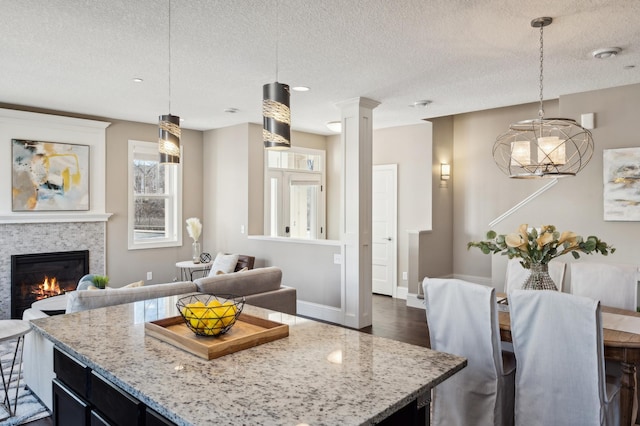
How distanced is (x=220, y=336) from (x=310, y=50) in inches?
98.4

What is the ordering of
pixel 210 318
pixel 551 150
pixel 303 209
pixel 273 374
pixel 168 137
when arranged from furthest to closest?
pixel 303 209 → pixel 551 150 → pixel 168 137 → pixel 210 318 → pixel 273 374

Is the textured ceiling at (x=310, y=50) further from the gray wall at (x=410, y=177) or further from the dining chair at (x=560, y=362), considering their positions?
the dining chair at (x=560, y=362)

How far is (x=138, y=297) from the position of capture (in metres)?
3.15

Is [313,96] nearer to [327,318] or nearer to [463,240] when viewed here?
[327,318]

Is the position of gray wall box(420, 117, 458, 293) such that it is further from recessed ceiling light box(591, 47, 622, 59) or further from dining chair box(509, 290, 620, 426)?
dining chair box(509, 290, 620, 426)

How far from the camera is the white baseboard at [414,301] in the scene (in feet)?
20.7

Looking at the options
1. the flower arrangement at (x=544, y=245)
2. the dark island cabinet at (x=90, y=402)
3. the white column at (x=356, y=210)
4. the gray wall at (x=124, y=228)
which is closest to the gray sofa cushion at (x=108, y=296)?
the dark island cabinet at (x=90, y=402)

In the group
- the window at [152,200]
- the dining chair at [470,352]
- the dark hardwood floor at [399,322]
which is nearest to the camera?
the dining chair at [470,352]

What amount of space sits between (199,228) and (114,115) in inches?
76.9

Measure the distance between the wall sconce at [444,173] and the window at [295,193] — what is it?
7.13ft

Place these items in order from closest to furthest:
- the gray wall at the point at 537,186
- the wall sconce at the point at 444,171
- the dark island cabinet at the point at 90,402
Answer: the dark island cabinet at the point at 90,402 → the gray wall at the point at 537,186 → the wall sconce at the point at 444,171

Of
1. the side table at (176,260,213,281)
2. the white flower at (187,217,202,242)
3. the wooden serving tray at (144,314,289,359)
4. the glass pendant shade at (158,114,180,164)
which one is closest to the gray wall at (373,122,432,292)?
the side table at (176,260,213,281)

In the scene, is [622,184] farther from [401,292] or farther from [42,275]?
[42,275]

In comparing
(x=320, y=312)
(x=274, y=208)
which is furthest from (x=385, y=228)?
(x=320, y=312)
